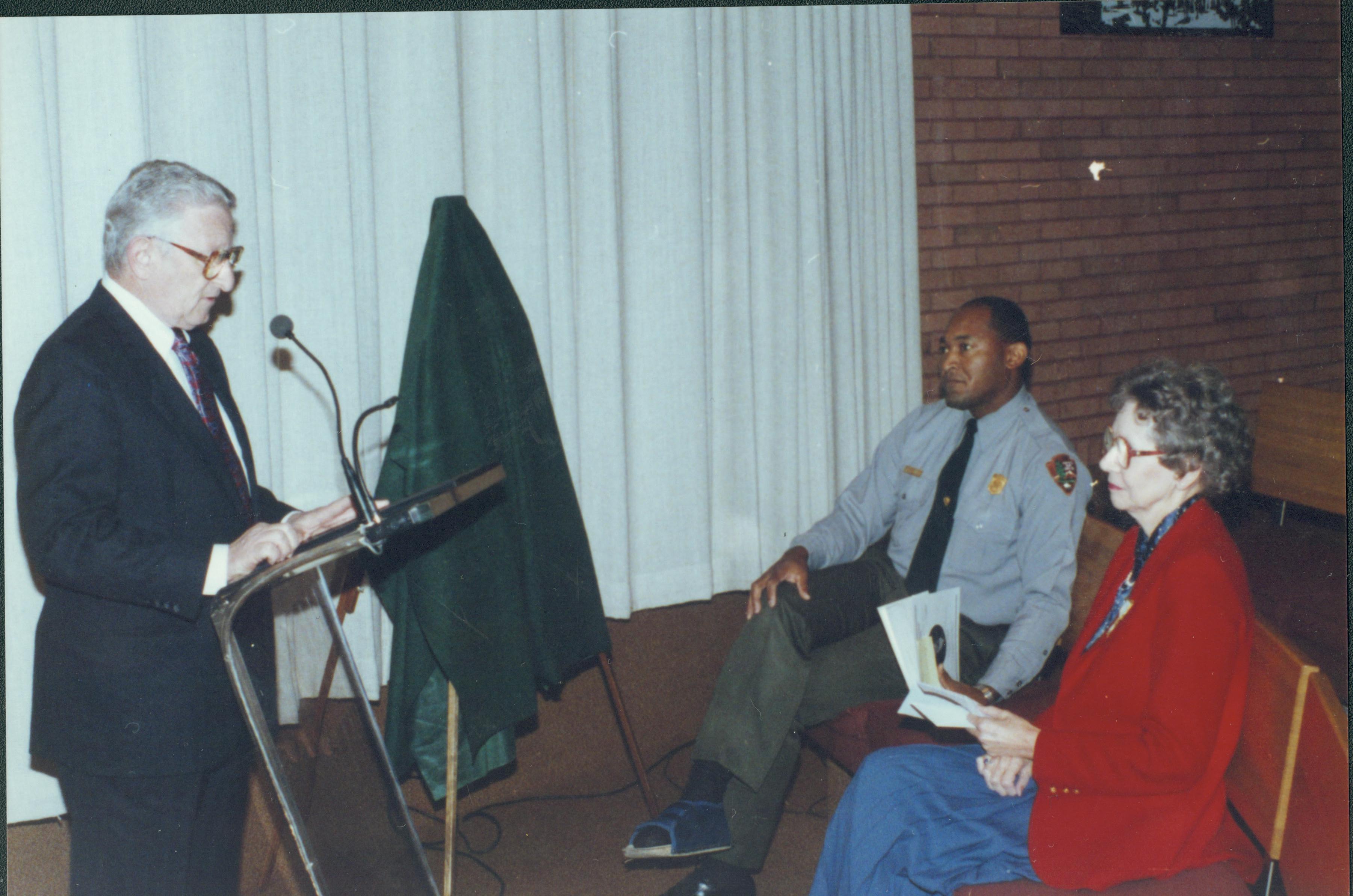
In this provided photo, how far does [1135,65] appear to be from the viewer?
384cm

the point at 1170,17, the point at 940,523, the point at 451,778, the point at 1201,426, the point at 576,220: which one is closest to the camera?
the point at 1201,426

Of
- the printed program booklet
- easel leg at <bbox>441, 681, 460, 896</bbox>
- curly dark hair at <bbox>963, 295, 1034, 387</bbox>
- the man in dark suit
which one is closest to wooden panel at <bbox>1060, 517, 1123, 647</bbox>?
the printed program booklet

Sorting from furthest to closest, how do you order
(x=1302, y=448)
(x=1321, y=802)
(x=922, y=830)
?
(x=1302, y=448), (x=922, y=830), (x=1321, y=802)

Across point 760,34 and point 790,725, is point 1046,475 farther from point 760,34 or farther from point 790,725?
point 760,34

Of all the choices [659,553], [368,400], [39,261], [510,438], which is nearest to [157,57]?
[39,261]

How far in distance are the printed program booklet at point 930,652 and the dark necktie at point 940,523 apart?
27cm

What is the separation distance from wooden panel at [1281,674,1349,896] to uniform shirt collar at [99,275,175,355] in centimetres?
210

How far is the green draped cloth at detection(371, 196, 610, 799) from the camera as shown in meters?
2.37

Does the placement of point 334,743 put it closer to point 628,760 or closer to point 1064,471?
point 628,760

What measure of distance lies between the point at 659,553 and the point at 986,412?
113 centimetres

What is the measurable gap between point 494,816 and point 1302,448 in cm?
286

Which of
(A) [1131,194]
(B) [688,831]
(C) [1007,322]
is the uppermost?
(A) [1131,194]

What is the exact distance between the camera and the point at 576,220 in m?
3.02

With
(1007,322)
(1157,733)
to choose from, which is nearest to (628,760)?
(1007,322)
